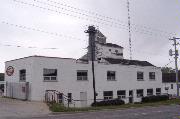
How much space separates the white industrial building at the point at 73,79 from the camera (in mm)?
34625

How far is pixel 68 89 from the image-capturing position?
124 ft

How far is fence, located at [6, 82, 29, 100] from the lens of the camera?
1340 inches

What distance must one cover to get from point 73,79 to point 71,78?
14.2 inches

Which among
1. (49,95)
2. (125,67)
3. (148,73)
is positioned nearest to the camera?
(49,95)

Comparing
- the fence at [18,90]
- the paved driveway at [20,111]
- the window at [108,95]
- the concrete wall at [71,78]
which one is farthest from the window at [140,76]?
the paved driveway at [20,111]

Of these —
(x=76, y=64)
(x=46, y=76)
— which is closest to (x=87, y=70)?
(x=76, y=64)

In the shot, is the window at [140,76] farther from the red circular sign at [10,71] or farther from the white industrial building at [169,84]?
the white industrial building at [169,84]

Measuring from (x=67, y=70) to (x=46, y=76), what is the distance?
3454 millimetres

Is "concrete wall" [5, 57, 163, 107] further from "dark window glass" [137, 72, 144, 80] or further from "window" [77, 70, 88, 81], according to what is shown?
"dark window glass" [137, 72, 144, 80]

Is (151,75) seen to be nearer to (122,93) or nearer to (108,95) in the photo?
(122,93)

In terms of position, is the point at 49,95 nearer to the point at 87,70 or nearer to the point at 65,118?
the point at 87,70

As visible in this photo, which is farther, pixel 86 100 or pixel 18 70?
pixel 86 100

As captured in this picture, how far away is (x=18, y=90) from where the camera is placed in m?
35.2

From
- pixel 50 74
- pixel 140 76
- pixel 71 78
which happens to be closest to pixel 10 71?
pixel 50 74
